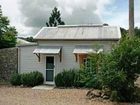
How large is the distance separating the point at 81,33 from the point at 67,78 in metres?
3.72

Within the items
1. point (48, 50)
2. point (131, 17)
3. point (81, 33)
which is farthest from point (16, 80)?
point (131, 17)

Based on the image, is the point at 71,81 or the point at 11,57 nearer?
the point at 71,81

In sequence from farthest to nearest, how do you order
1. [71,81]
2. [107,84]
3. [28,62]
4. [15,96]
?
1. [28,62]
2. [71,81]
3. [15,96]
4. [107,84]

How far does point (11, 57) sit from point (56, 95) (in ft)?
26.8

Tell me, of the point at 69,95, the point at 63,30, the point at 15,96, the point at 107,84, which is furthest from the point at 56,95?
the point at 63,30

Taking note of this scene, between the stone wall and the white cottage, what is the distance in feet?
1.36

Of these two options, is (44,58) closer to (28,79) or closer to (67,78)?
(28,79)

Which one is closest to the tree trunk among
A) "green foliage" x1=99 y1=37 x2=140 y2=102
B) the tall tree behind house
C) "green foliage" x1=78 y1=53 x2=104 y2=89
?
the tall tree behind house

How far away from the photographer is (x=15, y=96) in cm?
1791

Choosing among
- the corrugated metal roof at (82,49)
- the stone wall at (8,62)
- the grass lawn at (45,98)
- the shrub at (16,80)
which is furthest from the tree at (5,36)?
the grass lawn at (45,98)

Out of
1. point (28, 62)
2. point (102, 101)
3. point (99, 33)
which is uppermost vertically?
point (99, 33)

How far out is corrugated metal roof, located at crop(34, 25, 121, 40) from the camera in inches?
925

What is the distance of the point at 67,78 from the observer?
22953 millimetres

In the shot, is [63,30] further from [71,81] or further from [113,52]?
[113,52]
